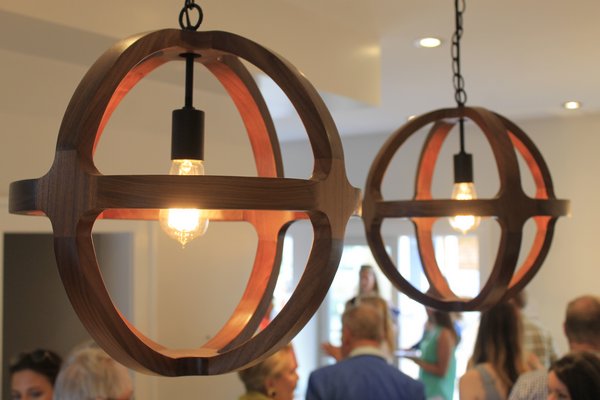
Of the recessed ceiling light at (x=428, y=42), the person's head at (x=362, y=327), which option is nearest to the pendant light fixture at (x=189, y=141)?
the person's head at (x=362, y=327)

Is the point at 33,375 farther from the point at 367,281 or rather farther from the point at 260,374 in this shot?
the point at 367,281

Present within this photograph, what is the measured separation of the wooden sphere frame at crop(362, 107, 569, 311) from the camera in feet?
3.94

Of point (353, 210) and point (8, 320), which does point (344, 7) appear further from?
point (353, 210)

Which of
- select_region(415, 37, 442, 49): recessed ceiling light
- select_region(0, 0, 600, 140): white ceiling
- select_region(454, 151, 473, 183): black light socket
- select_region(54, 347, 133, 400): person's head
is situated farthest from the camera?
select_region(415, 37, 442, 49): recessed ceiling light

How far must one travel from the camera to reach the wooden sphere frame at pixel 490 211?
3.94 feet

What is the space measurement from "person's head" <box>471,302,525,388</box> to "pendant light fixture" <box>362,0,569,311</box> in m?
1.45

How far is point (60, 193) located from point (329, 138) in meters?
0.25

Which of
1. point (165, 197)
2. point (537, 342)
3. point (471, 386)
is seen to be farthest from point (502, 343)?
point (165, 197)

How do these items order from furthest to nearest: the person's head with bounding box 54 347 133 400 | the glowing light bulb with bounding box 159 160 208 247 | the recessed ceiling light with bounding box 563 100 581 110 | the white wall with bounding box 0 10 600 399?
the recessed ceiling light with bounding box 563 100 581 110 < the white wall with bounding box 0 10 600 399 < the person's head with bounding box 54 347 133 400 < the glowing light bulb with bounding box 159 160 208 247

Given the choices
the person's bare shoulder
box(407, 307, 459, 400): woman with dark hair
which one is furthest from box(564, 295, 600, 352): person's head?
box(407, 307, 459, 400): woman with dark hair

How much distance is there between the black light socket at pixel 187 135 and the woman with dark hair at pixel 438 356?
3741 millimetres

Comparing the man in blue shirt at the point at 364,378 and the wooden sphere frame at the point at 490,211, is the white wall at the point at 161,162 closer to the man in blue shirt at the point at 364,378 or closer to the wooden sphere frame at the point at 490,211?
the man in blue shirt at the point at 364,378

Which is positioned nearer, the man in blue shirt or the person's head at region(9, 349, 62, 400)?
the person's head at region(9, 349, 62, 400)

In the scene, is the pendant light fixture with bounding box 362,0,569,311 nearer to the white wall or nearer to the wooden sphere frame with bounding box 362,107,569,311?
the wooden sphere frame with bounding box 362,107,569,311
